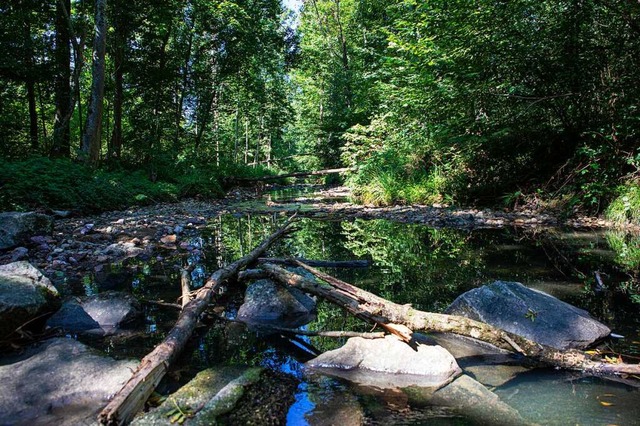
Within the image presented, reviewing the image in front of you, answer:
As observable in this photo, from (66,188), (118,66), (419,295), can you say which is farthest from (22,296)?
(118,66)

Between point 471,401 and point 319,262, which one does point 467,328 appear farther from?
point 319,262

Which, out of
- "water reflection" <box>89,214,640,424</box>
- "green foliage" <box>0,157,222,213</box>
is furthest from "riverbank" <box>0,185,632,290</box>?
"water reflection" <box>89,214,640,424</box>

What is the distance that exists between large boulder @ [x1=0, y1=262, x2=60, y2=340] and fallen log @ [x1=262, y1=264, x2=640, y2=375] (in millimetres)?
2476

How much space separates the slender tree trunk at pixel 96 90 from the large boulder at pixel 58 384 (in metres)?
10.3

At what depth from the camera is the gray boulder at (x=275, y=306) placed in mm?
3851

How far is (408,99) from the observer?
13273 millimetres

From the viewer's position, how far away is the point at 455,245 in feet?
23.6

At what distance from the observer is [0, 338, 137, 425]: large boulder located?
2.12m

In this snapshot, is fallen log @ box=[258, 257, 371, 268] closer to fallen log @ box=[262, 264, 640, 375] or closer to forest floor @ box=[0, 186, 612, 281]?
fallen log @ box=[262, 264, 640, 375]

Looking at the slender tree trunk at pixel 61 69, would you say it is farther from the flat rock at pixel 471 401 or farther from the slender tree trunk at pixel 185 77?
the flat rock at pixel 471 401

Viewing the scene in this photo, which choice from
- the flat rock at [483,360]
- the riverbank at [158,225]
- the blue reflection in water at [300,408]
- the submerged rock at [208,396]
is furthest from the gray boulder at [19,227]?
the flat rock at [483,360]

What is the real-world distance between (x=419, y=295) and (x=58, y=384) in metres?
3.52

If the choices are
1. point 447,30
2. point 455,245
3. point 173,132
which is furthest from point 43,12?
point 455,245

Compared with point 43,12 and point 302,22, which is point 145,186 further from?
point 302,22
